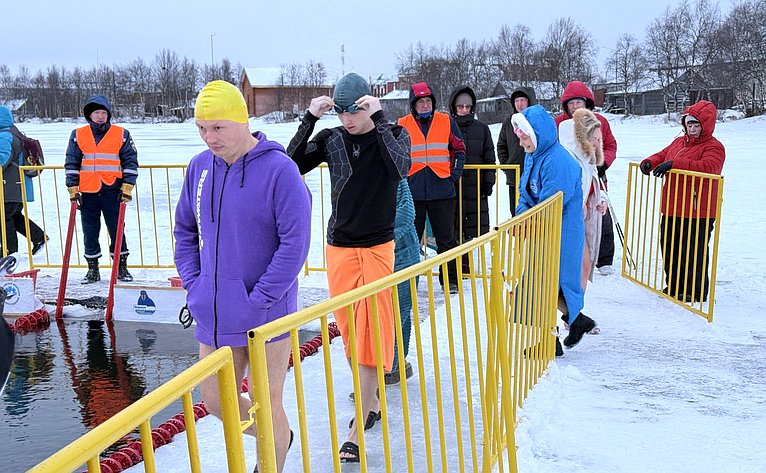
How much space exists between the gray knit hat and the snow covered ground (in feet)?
5.84

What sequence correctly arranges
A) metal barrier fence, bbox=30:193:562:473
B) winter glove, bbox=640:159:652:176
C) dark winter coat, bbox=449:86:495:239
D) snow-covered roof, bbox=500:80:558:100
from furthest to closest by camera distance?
snow-covered roof, bbox=500:80:558:100
dark winter coat, bbox=449:86:495:239
winter glove, bbox=640:159:652:176
metal barrier fence, bbox=30:193:562:473

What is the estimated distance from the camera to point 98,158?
7.22 m

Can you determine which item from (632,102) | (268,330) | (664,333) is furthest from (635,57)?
(268,330)

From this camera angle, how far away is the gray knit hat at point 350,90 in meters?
3.57

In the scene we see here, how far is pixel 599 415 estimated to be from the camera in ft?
13.9

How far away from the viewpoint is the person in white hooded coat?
5543 millimetres

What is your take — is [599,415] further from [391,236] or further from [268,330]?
[268,330]

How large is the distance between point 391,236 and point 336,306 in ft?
5.86

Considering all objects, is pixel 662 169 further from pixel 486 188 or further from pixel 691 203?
pixel 486 188

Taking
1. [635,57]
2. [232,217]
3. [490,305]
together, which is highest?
[635,57]

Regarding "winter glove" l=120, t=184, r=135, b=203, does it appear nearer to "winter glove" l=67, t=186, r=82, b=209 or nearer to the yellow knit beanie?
"winter glove" l=67, t=186, r=82, b=209

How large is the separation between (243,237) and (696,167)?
4994mm

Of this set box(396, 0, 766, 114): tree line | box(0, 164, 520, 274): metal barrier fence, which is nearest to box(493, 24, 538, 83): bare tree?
box(396, 0, 766, 114): tree line

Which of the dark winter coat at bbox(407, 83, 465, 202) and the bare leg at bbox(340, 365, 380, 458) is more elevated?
the dark winter coat at bbox(407, 83, 465, 202)
